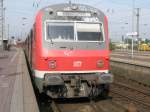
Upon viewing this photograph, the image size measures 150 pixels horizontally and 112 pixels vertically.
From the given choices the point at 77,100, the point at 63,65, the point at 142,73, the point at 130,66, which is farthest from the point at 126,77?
the point at 63,65

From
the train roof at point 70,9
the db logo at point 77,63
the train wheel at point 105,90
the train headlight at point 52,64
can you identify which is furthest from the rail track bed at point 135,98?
the train roof at point 70,9

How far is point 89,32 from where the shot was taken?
10945 mm

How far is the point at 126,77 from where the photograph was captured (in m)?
21.6

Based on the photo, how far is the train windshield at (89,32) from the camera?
35.5ft

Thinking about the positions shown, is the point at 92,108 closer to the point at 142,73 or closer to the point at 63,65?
the point at 63,65

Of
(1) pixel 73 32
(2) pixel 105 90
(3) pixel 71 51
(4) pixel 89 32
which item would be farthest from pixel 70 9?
(2) pixel 105 90

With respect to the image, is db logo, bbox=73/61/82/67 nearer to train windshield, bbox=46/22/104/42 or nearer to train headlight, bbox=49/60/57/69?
train headlight, bbox=49/60/57/69

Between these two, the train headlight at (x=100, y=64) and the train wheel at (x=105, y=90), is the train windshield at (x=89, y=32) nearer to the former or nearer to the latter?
the train headlight at (x=100, y=64)

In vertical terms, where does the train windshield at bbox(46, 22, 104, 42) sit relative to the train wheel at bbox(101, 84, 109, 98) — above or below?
above

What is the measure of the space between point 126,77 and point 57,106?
38.0ft

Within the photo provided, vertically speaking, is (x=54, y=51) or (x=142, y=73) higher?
(x=54, y=51)

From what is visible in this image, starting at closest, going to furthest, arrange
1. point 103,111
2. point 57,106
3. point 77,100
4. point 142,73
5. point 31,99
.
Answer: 1. point 31,99
2. point 103,111
3. point 57,106
4. point 77,100
5. point 142,73

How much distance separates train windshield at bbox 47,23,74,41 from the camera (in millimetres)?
10633

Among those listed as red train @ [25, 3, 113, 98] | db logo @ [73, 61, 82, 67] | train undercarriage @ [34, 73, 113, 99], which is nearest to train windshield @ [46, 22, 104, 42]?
red train @ [25, 3, 113, 98]
